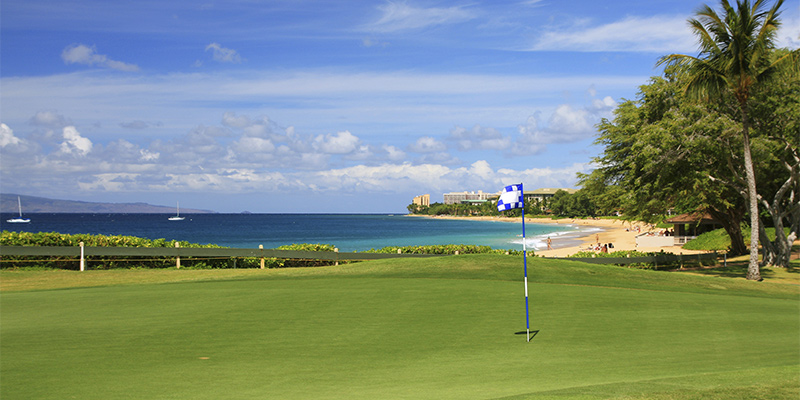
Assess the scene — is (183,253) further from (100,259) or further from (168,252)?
(100,259)

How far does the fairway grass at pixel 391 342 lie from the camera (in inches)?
274

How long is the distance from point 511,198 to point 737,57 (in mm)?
16286

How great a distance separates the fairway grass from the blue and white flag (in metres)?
2.44

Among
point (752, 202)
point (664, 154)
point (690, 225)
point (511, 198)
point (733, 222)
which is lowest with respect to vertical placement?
point (690, 225)

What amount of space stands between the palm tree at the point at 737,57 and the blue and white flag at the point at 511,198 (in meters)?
14.7

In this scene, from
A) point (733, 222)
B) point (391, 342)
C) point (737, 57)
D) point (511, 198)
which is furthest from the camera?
point (733, 222)

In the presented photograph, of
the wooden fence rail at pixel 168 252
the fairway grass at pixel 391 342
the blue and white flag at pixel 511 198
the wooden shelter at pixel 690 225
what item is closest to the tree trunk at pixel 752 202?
the fairway grass at pixel 391 342

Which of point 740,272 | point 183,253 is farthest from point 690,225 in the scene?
point 183,253

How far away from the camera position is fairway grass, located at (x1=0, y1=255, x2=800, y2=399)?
696 cm

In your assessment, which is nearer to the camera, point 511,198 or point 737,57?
point 511,198

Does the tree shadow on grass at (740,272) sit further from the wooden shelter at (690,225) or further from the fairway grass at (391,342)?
the wooden shelter at (690,225)

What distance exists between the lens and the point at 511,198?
10586mm

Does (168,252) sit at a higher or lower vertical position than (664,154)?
lower

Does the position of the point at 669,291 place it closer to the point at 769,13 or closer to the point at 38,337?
the point at 769,13
